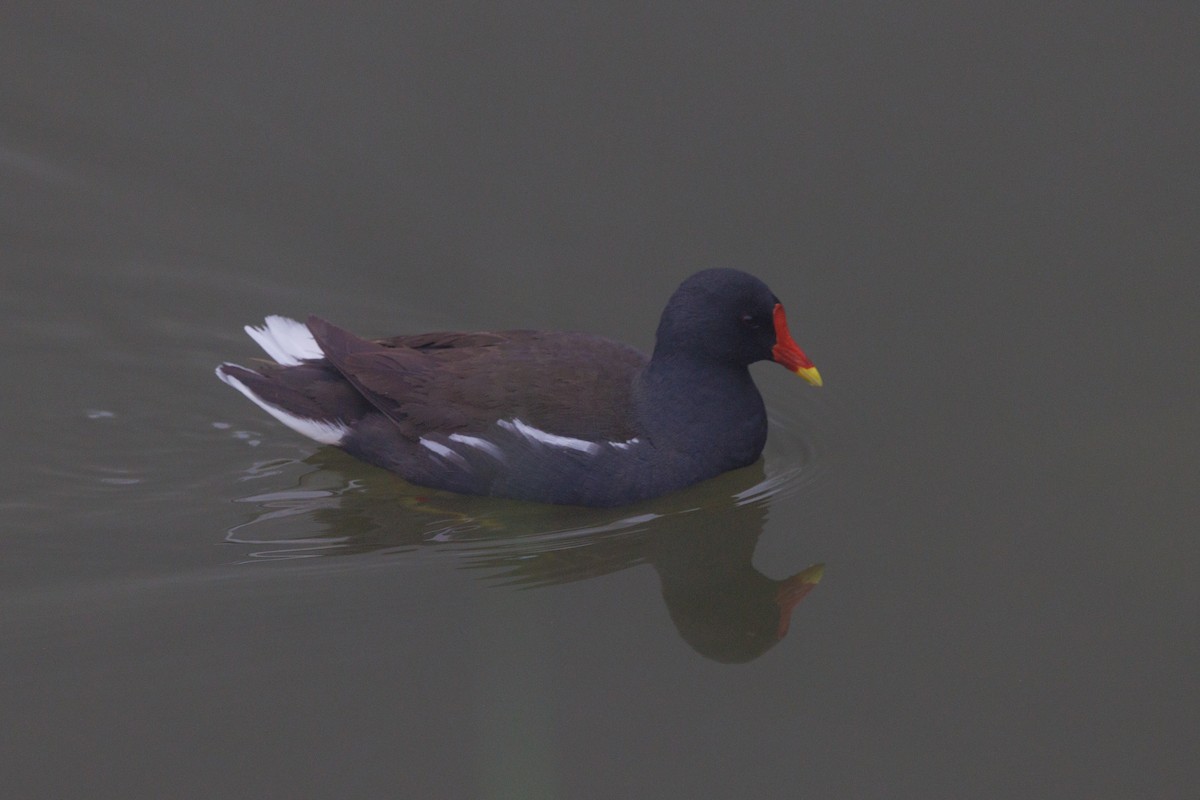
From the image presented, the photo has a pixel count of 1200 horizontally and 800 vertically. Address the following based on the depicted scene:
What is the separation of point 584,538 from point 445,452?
725mm

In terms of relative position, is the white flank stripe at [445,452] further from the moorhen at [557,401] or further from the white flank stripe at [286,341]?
the white flank stripe at [286,341]

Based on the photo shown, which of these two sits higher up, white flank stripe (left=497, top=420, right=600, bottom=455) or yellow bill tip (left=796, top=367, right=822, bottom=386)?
yellow bill tip (left=796, top=367, right=822, bottom=386)

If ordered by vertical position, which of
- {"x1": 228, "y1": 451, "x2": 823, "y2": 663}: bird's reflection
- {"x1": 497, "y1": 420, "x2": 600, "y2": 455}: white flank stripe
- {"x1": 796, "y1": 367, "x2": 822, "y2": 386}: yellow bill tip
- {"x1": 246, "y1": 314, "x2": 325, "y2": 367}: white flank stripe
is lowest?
{"x1": 228, "y1": 451, "x2": 823, "y2": 663}: bird's reflection

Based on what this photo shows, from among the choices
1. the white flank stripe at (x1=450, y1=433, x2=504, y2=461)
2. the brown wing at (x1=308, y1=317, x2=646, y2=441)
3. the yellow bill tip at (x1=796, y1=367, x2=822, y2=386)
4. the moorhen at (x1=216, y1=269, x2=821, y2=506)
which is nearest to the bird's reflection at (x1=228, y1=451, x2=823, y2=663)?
the moorhen at (x1=216, y1=269, x2=821, y2=506)

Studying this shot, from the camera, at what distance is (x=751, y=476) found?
19.6 ft

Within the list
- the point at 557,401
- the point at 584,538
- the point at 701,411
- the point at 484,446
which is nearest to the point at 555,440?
the point at 557,401

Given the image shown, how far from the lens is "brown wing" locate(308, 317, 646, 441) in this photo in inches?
223

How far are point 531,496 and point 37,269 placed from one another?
3.01 m

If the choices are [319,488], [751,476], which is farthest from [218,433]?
[751,476]

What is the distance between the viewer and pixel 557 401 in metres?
5.65

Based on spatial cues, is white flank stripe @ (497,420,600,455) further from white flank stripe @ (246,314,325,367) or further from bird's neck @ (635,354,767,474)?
white flank stripe @ (246,314,325,367)

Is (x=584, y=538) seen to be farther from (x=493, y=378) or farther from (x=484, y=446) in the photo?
(x=493, y=378)

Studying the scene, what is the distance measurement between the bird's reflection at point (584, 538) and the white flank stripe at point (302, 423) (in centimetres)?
16

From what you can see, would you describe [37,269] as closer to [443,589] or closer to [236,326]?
[236,326]
